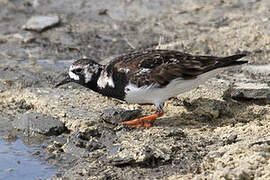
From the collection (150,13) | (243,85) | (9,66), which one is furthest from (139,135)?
(150,13)

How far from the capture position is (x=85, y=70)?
6402mm

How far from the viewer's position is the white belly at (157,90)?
19.3 ft

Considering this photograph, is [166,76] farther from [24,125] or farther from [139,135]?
[24,125]

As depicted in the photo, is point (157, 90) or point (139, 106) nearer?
point (157, 90)

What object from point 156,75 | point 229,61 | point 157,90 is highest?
point 229,61

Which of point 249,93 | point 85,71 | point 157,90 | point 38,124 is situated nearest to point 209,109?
point 249,93

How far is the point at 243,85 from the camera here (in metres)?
6.89

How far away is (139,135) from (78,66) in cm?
119

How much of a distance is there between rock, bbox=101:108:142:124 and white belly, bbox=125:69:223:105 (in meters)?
Answer: 0.26

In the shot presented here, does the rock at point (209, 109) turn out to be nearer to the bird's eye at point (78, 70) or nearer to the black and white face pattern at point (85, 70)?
the black and white face pattern at point (85, 70)

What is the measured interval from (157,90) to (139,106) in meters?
0.78

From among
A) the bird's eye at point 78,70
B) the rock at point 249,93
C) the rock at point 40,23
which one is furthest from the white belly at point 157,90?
the rock at point 40,23

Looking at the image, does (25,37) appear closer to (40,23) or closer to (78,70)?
(40,23)

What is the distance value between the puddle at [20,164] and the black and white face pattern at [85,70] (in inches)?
39.4
